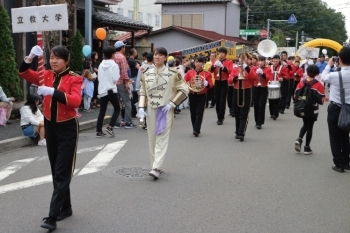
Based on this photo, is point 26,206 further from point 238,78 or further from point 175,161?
point 238,78

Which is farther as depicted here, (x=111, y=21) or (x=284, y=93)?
(x=111, y=21)

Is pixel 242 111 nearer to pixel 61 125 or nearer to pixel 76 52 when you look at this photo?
pixel 61 125

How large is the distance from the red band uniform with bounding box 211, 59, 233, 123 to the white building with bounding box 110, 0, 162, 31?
3918 cm

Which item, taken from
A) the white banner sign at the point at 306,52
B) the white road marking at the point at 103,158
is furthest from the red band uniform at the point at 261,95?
the white banner sign at the point at 306,52

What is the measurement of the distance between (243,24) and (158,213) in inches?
2295

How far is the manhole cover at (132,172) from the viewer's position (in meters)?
7.02

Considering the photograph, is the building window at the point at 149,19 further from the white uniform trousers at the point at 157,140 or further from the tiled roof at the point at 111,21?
the white uniform trousers at the point at 157,140

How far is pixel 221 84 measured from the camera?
44.2 ft

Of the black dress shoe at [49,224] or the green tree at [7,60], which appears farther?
the green tree at [7,60]

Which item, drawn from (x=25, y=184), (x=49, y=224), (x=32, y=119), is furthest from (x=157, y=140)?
(x=32, y=119)

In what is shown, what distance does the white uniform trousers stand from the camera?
6871 mm

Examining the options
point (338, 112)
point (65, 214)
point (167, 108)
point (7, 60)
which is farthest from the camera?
point (7, 60)

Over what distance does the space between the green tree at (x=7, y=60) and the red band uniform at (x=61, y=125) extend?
25.3 feet

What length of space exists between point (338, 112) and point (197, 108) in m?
4.03
